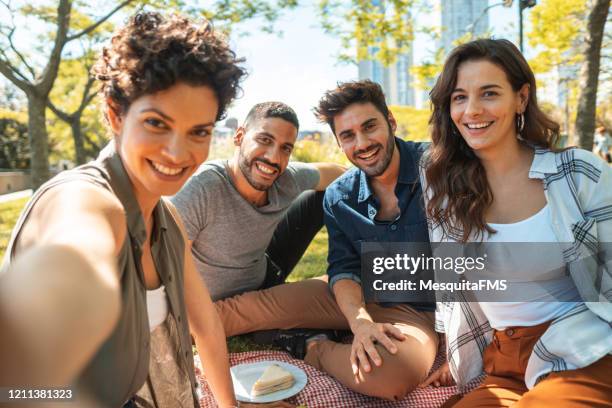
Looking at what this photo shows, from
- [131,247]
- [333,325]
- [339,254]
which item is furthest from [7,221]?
[131,247]

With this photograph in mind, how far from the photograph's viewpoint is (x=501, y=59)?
248cm

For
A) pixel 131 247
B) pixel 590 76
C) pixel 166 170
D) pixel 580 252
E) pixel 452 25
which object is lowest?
pixel 580 252

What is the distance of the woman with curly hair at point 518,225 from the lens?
2109mm

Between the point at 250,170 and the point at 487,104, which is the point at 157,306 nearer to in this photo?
the point at 250,170

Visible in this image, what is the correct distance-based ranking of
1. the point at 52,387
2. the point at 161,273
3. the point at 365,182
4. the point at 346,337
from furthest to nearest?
the point at 346,337, the point at 365,182, the point at 161,273, the point at 52,387

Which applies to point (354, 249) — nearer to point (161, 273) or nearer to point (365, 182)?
point (365, 182)

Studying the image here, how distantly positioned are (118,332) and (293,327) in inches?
91.8

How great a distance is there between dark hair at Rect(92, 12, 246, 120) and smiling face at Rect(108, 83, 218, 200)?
3 centimetres

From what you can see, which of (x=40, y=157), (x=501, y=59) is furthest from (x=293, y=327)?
(x=40, y=157)

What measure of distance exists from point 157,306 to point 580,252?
74.0 inches

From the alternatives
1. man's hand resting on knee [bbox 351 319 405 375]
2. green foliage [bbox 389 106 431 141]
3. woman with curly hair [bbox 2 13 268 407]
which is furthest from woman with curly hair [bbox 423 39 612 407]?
green foliage [bbox 389 106 431 141]

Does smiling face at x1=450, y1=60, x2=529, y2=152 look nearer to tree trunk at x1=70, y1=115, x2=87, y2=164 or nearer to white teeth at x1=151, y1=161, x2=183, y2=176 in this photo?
white teeth at x1=151, y1=161, x2=183, y2=176

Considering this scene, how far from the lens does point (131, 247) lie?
60.4 inches

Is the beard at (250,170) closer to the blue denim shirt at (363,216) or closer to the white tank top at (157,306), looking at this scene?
the blue denim shirt at (363,216)
